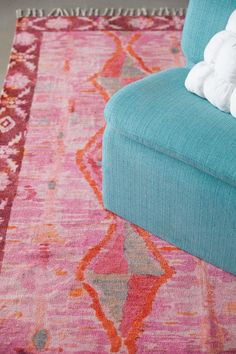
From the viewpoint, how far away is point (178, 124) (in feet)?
7.51

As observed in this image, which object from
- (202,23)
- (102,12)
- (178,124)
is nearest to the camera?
(178,124)

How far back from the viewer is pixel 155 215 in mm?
2443


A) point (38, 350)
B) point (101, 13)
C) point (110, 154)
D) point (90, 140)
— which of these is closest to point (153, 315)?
point (38, 350)

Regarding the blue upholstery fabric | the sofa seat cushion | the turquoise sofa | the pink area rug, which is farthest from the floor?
the sofa seat cushion

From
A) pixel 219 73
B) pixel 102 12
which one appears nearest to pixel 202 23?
pixel 219 73

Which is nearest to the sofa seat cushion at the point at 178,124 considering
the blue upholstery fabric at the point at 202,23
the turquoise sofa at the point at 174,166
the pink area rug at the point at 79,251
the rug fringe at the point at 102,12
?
the turquoise sofa at the point at 174,166

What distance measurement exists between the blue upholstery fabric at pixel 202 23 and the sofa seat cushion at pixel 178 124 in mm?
237

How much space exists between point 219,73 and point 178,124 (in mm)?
231

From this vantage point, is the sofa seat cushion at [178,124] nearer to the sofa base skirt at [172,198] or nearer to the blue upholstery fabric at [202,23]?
the sofa base skirt at [172,198]

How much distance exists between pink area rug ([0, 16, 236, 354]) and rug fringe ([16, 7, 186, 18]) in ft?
1.33

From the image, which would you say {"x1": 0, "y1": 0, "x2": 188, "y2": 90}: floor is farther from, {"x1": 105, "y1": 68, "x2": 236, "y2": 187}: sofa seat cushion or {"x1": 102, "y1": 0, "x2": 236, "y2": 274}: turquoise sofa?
{"x1": 105, "y1": 68, "x2": 236, "y2": 187}: sofa seat cushion

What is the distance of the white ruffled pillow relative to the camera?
92.4 inches

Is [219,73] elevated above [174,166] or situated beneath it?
elevated above

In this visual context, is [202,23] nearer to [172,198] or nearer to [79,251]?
[172,198]
